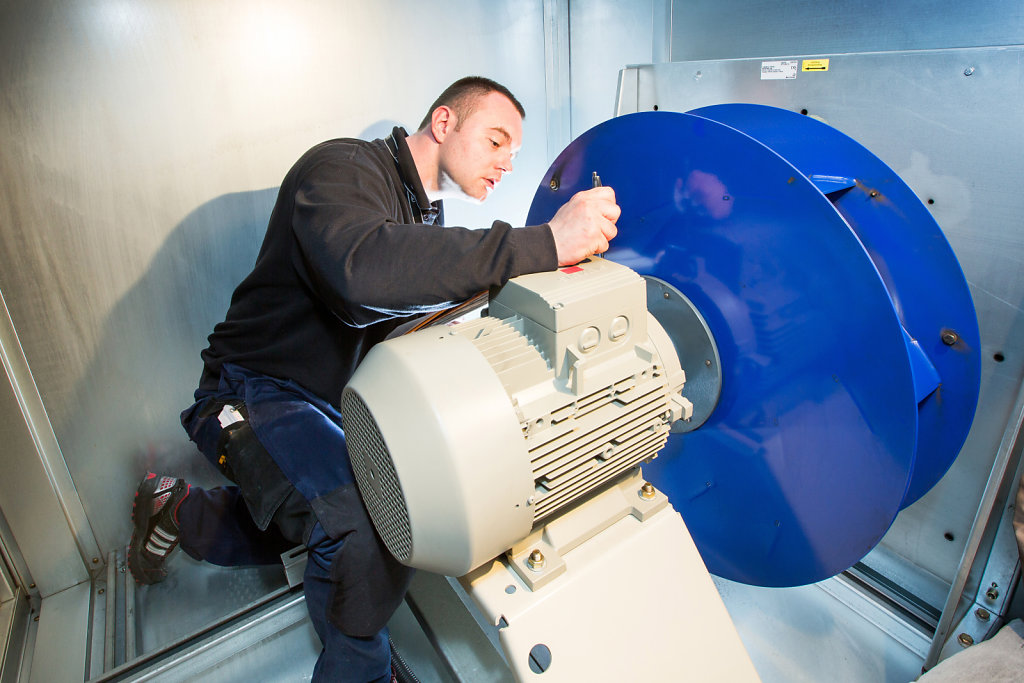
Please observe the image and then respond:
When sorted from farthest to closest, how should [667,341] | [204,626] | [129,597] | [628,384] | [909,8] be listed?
[129,597]
[204,626]
[909,8]
[667,341]
[628,384]

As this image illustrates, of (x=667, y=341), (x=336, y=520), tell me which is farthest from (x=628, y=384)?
(x=336, y=520)

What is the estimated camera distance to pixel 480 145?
1.49m

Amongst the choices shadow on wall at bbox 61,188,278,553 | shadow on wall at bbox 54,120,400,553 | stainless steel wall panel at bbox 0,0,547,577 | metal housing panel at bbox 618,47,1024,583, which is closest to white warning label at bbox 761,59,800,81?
metal housing panel at bbox 618,47,1024,583

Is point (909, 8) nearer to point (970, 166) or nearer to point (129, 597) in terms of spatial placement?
point (970, 166)

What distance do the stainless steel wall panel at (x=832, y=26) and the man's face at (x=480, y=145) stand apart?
64 cm

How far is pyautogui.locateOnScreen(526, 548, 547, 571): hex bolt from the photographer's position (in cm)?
96

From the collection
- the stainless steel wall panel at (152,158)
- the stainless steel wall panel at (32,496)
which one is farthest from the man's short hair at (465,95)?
the stainless steel wall panel at (32,496)

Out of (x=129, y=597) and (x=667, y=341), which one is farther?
(x=129, y=597)

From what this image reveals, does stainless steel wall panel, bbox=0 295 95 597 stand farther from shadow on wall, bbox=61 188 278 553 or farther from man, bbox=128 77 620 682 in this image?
man, bbox=128 77 620 682

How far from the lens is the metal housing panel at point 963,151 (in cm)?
120

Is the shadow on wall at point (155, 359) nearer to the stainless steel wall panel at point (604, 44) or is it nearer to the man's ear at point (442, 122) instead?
the man's ear at point (442, 122)

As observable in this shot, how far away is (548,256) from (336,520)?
627 mm

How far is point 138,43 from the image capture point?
1505 millimetres

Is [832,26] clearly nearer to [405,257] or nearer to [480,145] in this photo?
[480,145]
